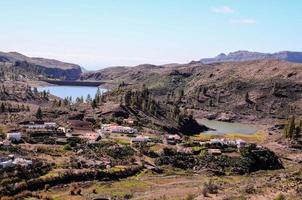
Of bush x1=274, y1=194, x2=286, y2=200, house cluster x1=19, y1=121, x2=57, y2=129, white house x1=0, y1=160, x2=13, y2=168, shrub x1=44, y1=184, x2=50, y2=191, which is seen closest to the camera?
bush x1=274, y1=194, x2=286, y2=200

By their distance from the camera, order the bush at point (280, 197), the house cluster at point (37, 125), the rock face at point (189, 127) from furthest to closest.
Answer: the rock face at point (189, 127) < the house cluster at point (37, 125) < the bush at point (280, 197)

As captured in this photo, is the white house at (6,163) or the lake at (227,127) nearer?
the white house at (6,163)

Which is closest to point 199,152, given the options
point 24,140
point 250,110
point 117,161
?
point 117,161

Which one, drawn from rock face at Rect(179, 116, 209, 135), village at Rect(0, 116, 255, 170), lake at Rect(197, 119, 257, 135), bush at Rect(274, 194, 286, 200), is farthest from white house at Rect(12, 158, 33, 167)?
lake at Rect(197, 119, 257, 135)

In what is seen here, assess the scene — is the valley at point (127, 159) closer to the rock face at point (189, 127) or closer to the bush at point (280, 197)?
the bush at point (280, 197)

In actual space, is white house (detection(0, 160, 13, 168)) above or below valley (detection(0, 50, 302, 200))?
above

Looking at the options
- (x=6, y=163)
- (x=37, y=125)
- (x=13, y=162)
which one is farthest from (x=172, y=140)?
(x=6, y=163)

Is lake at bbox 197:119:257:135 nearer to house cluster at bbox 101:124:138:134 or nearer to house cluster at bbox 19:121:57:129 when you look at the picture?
house cluster at bbox 101:124:138:134

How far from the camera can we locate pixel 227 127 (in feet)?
573

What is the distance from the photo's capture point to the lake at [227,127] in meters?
163

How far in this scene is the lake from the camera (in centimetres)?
16338

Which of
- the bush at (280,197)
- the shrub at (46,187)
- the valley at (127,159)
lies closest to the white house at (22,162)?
the valley at (127,159)

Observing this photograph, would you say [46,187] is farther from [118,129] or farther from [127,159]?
[118,129]

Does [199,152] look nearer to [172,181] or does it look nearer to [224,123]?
[172,181]
